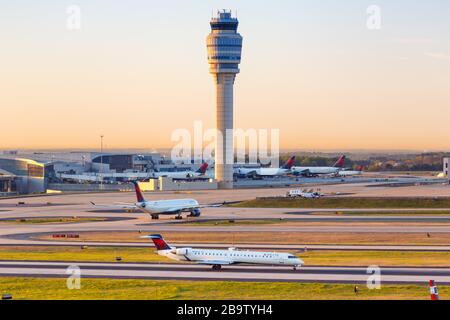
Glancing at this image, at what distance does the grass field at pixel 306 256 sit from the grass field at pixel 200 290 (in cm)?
1471

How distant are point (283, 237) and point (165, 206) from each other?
31.8 m

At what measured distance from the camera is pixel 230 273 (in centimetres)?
6981

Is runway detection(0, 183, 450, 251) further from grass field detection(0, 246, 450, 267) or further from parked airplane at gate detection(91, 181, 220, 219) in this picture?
grass field detection(0, 246, 450, 267)

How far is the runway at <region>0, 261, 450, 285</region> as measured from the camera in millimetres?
65188

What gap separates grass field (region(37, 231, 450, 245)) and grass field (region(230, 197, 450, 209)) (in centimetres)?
5026

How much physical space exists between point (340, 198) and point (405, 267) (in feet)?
310

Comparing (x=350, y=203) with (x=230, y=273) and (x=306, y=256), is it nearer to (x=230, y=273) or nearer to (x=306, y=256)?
(x=306, y=256)

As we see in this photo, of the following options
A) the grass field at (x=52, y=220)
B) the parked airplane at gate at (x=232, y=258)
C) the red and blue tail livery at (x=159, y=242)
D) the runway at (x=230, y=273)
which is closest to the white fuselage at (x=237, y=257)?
the parked airplane at gate at (x=232, y=258)

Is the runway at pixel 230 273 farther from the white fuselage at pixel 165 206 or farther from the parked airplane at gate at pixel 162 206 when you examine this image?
the white fuselage at pixel 165 206

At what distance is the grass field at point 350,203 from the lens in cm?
15638

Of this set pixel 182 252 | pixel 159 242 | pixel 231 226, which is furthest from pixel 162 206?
pixel 182 252

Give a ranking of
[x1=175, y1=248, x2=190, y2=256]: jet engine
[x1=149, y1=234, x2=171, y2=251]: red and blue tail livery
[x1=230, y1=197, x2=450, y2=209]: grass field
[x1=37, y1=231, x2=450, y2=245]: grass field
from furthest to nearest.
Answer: [x1=230, y1=197, x2=450, y2=209]: grass field
[x1=37, y1=231, x2=450, y2=245]: grass field
[x1=149, y1=234, x2=171, y2=251]: red and blue tail livery
[x1=175, y1=248, x2=190, y2=256]: jet engine

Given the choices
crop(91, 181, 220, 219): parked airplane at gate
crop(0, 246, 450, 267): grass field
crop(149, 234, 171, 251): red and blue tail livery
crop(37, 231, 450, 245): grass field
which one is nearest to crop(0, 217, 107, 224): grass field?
crop(91, 181, 220, 219): parked airplane at gate
